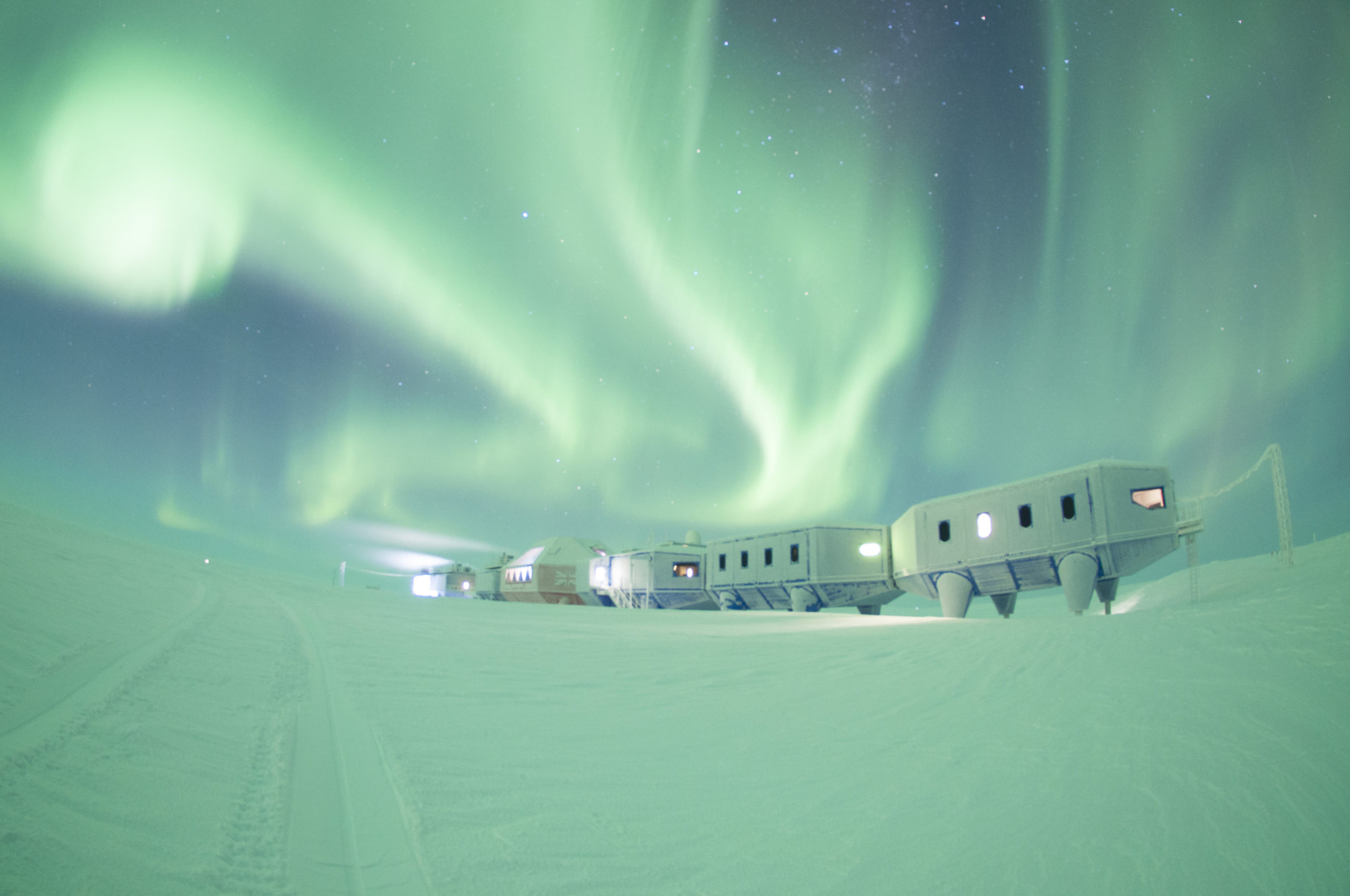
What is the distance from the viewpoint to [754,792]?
4.73m

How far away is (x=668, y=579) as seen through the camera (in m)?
47.2

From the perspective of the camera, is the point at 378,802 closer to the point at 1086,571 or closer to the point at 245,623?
the point at 245,623

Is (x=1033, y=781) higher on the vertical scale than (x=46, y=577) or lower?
lower

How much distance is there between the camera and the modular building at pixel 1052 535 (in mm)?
22469

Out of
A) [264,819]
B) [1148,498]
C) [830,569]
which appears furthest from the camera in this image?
[830,569]

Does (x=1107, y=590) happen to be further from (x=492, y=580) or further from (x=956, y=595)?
(x=492, y=580)

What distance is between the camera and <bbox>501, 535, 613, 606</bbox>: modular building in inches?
2435

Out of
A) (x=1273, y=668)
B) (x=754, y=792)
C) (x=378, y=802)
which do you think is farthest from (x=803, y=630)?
(x=378, y=802)

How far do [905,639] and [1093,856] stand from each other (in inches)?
386

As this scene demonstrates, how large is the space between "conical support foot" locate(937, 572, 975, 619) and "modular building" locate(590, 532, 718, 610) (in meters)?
20.1

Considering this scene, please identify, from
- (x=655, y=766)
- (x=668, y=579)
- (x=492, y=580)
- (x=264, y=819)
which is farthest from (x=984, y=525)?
(x=492, y=580)

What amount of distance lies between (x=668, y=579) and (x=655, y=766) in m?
42.8

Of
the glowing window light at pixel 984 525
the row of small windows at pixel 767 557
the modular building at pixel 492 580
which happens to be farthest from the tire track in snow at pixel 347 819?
the modular building at pixel 492 580

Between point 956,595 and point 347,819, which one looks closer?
point 347,819
